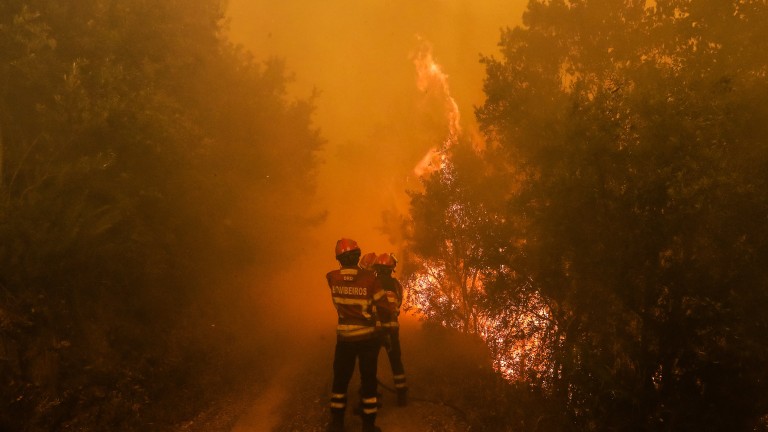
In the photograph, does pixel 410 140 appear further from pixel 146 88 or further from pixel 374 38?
pixel 146 88

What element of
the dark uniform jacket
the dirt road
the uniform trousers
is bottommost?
the dirt road

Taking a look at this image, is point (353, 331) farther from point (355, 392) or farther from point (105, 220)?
point (105, 220)

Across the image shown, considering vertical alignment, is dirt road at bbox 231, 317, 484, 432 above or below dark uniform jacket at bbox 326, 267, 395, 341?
below

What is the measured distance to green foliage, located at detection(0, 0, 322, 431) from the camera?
820 centimetres

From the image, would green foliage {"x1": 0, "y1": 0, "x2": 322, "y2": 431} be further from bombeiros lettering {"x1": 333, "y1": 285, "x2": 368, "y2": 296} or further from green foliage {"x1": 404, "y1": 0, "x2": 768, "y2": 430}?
green foliage {"x1": 404, "y1": 0, "x2": 768, "y2": 430}

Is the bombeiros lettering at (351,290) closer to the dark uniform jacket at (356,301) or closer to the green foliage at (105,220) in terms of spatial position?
the dark uniform jacket at (356,301)

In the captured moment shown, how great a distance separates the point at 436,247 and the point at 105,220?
9.54 meters

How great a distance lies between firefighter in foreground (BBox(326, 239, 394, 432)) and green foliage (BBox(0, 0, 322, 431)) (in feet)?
12.2

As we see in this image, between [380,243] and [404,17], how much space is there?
3686 centimetres

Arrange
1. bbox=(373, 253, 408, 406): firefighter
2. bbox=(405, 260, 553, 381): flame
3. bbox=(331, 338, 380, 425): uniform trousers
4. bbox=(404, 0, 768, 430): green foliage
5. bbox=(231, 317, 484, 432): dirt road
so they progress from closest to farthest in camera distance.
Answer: bbox=(404, 0, 768, 430): green foliage, bbox=(331, 338, 380, 425): uniform trousers, bbox=(231, 317, 484, 432): dirt road, bbox=(405, 260, 553, 381): flame, bbox=(373, 253, 408, 406): firefighter

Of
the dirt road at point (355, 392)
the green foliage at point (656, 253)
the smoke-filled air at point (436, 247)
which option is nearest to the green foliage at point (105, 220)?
the smoke-filled air at point (436, 247)

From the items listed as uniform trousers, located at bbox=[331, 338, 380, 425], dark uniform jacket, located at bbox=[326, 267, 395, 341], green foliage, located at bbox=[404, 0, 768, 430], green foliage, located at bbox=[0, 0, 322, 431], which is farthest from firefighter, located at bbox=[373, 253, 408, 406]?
green foliage, located at bbox=[0, 0, 322, 431]

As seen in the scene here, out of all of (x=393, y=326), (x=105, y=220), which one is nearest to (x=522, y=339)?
(x=393, y=326)

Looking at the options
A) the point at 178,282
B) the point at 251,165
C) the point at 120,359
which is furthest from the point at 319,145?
the point at 120,359
